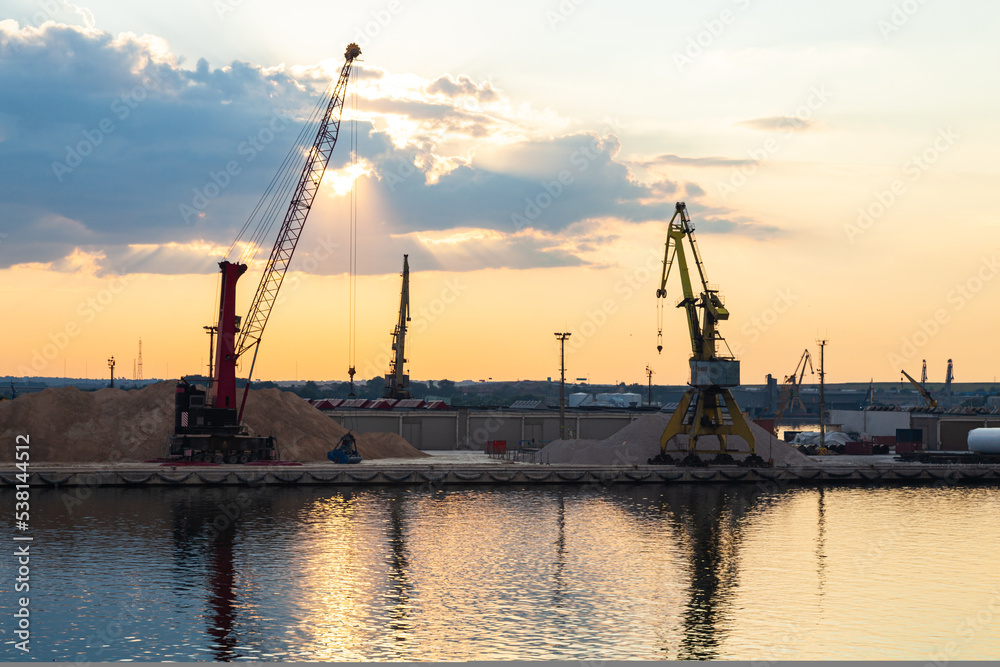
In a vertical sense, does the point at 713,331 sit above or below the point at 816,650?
above

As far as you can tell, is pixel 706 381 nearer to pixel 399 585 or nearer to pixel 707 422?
pixel 707 422

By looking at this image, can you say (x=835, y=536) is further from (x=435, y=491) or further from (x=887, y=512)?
(x=435, y=491)

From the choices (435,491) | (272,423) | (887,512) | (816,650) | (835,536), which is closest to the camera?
(816,650)

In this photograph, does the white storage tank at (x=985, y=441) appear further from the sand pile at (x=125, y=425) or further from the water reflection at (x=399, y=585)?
the water reflection at (x=399, y=585)

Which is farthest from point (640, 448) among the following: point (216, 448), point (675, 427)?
point (216, 448)

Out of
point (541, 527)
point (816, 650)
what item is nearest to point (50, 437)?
point (541, 527)

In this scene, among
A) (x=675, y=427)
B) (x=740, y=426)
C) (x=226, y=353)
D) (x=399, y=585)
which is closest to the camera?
(x=399, y=585)

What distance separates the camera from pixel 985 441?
109000mm

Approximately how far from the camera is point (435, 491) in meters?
78.9

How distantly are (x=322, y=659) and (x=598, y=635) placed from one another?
9802mm

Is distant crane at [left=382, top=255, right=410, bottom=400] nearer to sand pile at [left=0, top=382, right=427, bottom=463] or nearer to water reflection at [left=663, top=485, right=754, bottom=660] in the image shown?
sand pile at [left=0, top=382, right=427, bottom=463]

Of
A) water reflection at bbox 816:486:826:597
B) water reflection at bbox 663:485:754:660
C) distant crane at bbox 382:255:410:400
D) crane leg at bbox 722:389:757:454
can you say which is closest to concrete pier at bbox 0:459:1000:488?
crane leg at bbox 722:389:757:454

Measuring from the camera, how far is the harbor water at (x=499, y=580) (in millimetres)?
32281

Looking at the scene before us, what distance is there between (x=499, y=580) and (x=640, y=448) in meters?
57.2
